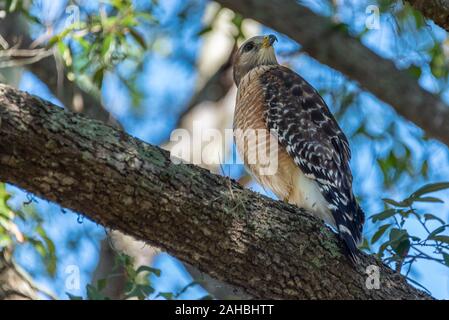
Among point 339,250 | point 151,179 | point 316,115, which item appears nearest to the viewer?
point 151,179

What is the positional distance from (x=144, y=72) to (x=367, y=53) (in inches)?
114

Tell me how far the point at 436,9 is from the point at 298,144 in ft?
3.98

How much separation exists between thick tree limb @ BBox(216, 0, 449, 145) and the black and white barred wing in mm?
877

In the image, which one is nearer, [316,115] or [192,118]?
[316,115]

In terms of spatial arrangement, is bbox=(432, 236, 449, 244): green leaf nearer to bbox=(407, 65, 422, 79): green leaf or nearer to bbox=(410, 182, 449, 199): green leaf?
bbox=(410, 182, 449, 199): green leaf

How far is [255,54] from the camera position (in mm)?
5879

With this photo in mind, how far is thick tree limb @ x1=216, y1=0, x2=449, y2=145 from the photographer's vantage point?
5.79 metres

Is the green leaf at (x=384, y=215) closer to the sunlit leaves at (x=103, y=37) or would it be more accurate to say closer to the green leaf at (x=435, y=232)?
the green leaf at (x=435, y=232)

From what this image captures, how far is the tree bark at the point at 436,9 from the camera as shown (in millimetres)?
3837

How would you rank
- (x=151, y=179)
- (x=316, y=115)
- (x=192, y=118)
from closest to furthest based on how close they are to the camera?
(x=151, y=179) < (x=316, y=115) < (x=192, y=118)

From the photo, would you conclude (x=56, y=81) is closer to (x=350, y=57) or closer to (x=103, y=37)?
(x=103, y=37)

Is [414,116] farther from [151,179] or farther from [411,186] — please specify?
[151,179]

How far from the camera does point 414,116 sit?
5789 mm

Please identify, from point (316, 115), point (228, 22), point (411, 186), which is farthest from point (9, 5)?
point (411, 186)
